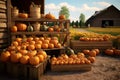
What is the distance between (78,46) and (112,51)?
1676mm

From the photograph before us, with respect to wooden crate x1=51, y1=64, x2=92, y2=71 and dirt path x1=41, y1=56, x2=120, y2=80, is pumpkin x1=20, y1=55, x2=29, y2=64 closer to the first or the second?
dirt path x1=41, y1=56, x2=120, y2=80

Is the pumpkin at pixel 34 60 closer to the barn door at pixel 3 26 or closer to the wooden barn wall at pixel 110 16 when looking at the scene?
the barn door at pixel 3 26

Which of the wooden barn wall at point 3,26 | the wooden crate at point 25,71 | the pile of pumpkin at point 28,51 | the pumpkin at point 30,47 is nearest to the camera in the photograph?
the wooden crate at point 25,71

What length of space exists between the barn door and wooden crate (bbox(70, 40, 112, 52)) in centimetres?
344

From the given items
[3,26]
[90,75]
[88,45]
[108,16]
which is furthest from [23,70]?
[108,16]

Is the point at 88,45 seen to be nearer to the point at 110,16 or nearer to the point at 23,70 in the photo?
the point at 23,70

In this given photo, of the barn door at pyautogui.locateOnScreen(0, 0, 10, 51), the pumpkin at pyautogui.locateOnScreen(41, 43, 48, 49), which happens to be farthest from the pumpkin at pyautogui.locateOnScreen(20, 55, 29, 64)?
the barn door at pyautogui.locateOnScreen(0, 0, 10, 51)

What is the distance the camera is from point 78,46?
34.9 feet

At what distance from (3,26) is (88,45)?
174 inches

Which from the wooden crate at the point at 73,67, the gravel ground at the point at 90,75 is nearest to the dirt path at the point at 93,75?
the gravel ground at the point at 90,75

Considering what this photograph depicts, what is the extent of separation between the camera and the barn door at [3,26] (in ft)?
27.7

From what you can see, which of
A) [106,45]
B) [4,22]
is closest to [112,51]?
[106,45]

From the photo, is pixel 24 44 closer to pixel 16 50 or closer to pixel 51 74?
pixel 16 50

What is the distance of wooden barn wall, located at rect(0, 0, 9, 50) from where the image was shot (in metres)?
8.43
